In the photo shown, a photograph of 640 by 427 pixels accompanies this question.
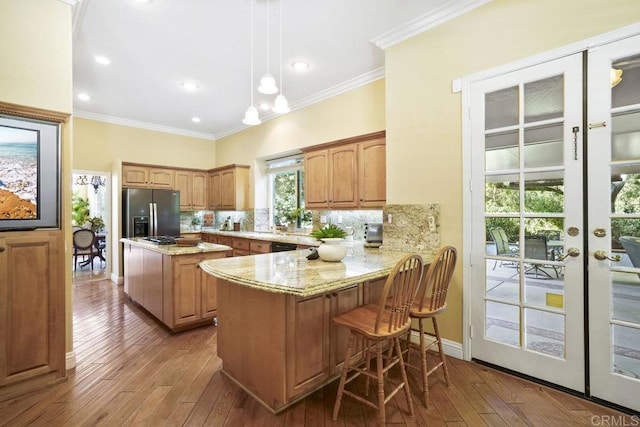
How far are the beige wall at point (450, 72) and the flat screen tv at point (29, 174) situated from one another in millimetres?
2914

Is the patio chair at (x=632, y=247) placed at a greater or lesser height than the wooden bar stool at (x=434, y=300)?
greater

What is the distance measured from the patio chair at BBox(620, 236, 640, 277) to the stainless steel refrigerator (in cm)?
621

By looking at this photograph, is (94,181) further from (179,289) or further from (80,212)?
(179,289)

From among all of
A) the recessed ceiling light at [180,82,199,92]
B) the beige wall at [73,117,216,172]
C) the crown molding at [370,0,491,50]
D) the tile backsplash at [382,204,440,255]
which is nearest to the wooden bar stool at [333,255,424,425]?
the tile backsplash at [382,204,440,255]

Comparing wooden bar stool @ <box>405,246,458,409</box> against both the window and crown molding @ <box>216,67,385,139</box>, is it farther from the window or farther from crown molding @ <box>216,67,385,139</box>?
the window

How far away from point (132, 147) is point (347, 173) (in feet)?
15.1

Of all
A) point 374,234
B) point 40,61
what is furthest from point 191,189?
point 374,234

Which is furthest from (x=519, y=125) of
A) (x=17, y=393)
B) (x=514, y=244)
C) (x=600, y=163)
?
(x=17, y=393)

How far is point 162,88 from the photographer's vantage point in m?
4.34

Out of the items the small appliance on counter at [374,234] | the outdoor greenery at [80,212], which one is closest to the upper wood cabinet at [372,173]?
the small appliance on counter at [374,234]

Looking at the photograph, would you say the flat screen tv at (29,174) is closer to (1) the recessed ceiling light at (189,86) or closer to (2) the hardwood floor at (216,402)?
(2) the hardwood floor at (216,402)

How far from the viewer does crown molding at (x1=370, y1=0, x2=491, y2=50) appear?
2571 mm

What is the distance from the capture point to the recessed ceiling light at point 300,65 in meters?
3.59

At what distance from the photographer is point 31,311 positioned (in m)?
2.18
